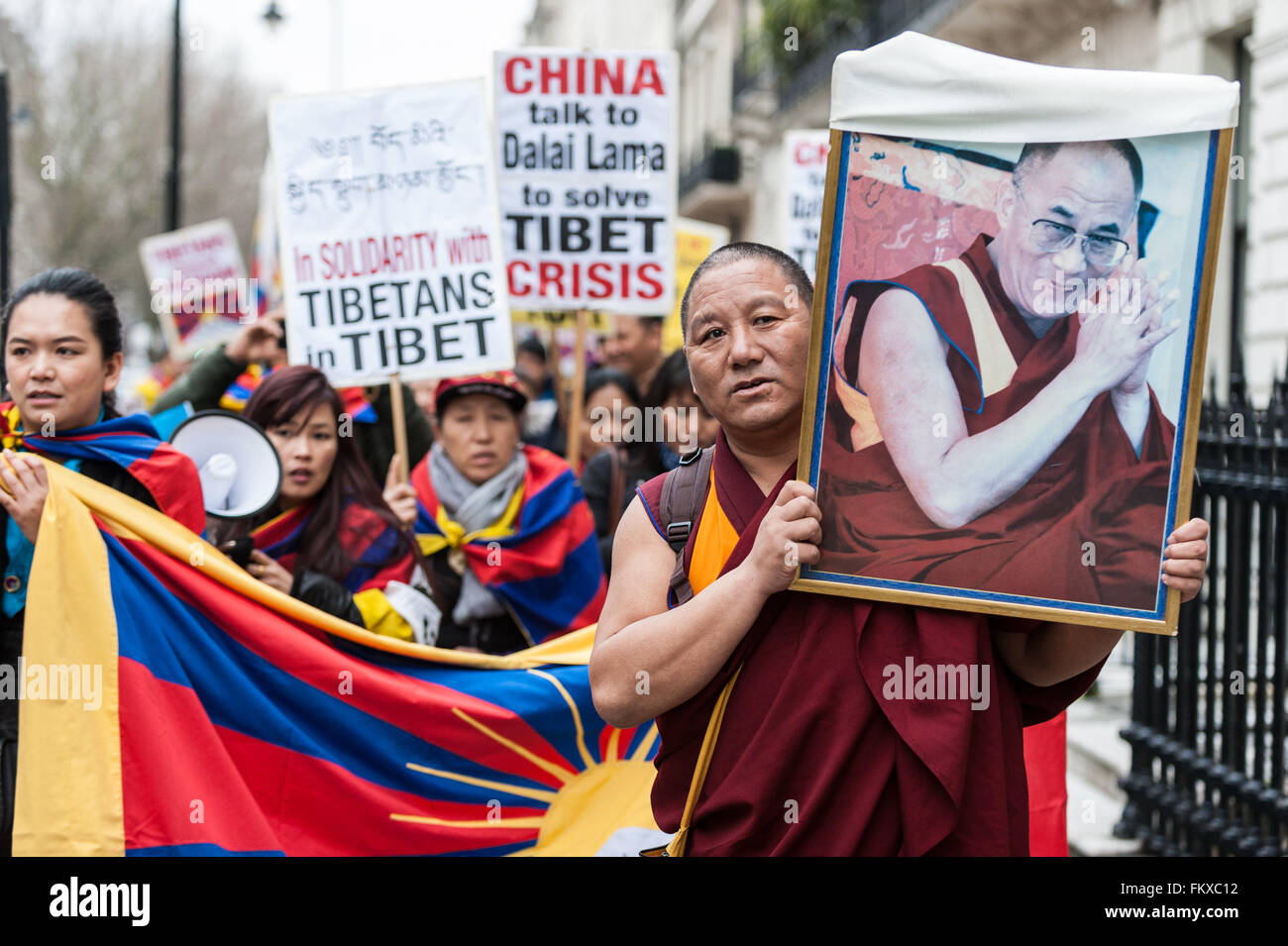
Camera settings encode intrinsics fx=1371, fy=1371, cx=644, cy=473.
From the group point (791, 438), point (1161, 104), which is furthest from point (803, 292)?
point (1161, 104)

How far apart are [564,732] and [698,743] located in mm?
1527

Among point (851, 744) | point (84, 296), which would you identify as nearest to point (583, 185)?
point (84, 296)

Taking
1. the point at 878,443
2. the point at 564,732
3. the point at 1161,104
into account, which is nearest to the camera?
the point at 1161,104

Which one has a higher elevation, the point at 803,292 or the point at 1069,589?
the point at 803,292

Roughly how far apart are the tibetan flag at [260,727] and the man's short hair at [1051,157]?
2.10m

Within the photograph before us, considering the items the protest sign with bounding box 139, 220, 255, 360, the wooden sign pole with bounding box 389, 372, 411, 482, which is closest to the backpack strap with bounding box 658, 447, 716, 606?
the wooden sign pole with bounding box 389, 372, 411, 482

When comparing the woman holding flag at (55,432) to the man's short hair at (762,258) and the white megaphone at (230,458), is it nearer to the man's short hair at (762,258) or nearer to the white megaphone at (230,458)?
the white megaphone at (230,458)

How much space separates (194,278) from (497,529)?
10219 millimetres

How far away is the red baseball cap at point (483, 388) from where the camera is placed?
5.07 metres

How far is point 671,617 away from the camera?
2.21 m

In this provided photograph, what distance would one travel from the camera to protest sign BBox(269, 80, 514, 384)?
524 centimetres

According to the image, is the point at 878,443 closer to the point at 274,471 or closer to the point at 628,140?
the point at 274,471

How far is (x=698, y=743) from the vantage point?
2.31 meters
